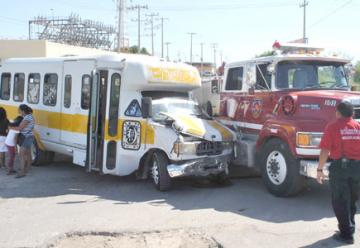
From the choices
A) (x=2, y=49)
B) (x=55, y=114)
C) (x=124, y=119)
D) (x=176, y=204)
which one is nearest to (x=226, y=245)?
(x=176, y=204)

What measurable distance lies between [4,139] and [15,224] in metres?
4.72

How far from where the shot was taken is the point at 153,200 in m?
8.70

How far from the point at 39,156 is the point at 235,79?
17.1 ft

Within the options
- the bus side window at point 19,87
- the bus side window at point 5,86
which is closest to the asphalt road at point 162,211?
the bus side window at point 19,87

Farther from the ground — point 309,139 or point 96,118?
point 96,118

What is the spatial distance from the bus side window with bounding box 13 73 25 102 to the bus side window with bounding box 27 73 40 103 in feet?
1.13

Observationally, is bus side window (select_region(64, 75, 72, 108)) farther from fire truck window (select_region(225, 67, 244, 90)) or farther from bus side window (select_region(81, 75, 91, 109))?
fire truck window (select_region(225, 67, 244, 90))

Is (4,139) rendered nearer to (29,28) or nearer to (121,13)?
(121,13)

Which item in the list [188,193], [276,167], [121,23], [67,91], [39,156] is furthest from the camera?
[121,23]

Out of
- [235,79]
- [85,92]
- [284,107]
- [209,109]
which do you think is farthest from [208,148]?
[85,92]

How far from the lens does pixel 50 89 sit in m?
11.8

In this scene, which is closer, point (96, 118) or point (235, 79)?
point (96, 118)

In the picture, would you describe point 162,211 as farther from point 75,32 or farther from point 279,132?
point 75,32

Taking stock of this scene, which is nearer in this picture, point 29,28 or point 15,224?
point 15,224
